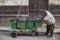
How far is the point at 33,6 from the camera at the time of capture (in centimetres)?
1495

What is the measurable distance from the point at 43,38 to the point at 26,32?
1.14 m

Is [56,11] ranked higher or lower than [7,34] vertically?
higher

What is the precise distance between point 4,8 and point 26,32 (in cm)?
356

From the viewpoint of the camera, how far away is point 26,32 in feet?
39.0

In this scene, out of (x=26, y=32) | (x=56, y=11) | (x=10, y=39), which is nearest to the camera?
(x=10, y=39)

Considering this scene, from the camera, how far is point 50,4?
1463cm

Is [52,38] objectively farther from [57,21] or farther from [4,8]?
[4,8]

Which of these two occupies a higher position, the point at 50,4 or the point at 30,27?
the point at 50,4

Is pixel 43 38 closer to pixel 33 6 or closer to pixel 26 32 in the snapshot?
pixel 26 32

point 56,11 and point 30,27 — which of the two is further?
point 56,11

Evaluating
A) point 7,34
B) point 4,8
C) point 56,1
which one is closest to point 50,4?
point 56,1

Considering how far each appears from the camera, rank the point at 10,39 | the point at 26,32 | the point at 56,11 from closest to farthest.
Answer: the point at 10,39, the point at 26,32, the point at 56,11

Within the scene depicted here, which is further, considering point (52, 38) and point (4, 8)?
point (4, 8)

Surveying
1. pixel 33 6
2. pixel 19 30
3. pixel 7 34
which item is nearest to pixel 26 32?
pixel 19 30
